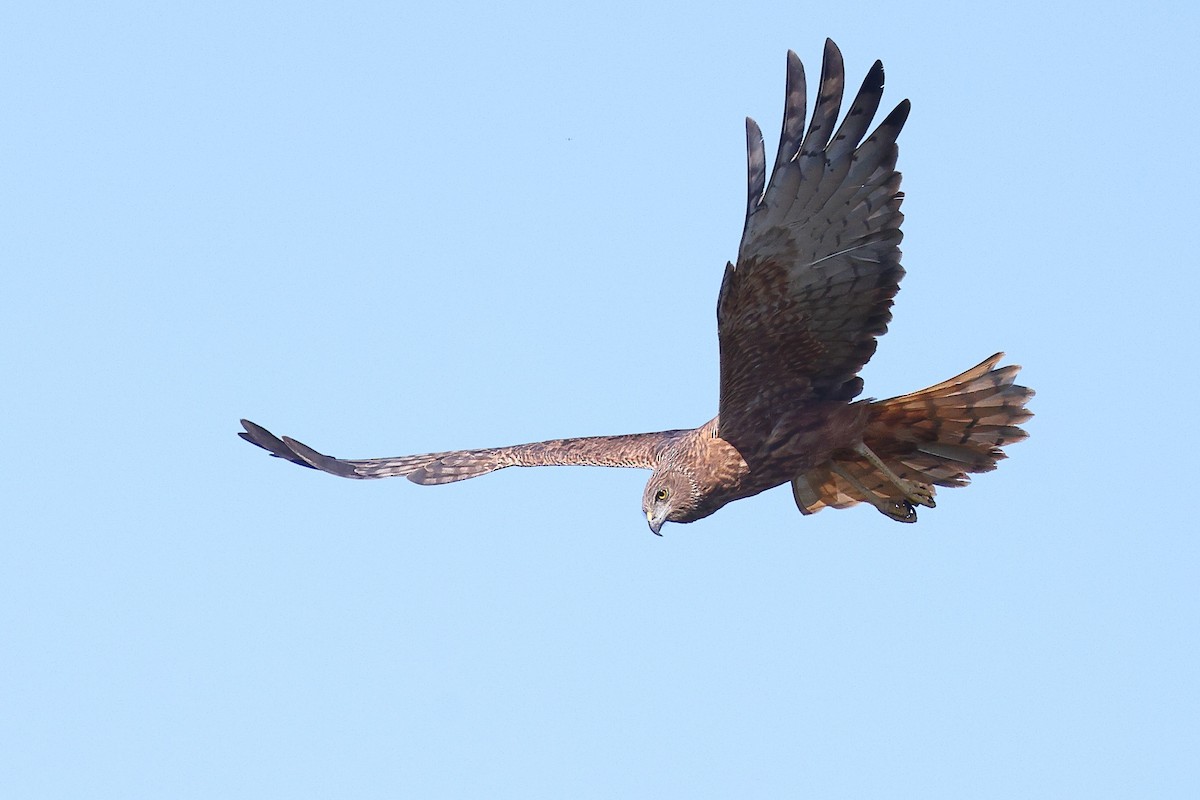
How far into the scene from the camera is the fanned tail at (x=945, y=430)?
35.0ft

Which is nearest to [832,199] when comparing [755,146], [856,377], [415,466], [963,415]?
[755,146]

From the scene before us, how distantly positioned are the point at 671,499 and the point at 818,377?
1.20m

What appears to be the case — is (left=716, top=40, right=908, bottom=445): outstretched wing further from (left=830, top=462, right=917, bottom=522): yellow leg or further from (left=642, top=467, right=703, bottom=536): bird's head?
(left=830, top=462, right=917, bottom=522): yellow leg

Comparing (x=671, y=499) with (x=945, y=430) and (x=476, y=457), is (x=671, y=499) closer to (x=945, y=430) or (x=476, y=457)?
(x=945, y=430)

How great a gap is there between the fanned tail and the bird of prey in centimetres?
1

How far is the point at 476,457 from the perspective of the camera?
42.1 feet

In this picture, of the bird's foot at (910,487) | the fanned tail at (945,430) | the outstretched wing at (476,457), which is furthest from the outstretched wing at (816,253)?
the outstretched wing at (476,457)

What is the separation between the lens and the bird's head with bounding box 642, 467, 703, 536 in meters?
10.6

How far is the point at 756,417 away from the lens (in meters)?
10.4

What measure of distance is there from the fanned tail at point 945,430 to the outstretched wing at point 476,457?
4.39ft

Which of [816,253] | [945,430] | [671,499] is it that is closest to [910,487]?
[945,430]

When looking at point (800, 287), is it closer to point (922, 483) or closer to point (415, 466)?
point (922, 483)

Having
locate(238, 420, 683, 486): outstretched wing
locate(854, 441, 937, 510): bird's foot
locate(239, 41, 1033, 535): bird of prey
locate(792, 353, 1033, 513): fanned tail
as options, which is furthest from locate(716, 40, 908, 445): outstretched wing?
locate(238, 420, 683, 486): outstretched wing

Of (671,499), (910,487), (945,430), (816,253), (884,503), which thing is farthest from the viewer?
(884,503)
